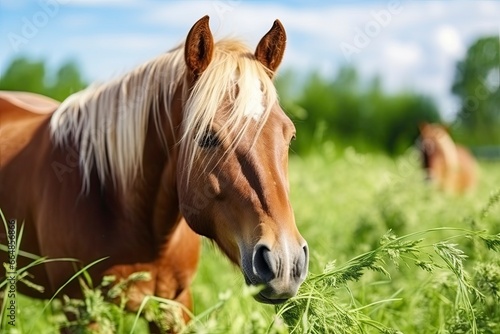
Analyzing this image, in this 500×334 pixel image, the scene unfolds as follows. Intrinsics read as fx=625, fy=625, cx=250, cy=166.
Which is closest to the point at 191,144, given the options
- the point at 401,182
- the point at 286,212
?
the point at 286,212

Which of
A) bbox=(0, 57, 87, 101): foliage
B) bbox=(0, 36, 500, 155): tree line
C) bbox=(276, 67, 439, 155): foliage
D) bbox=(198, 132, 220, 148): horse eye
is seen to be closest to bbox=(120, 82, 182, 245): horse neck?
bbox=(198, 132, 220, 148): horse eye

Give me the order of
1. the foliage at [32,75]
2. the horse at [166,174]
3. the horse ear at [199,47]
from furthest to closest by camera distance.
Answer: the foliage at [32,75] → the horse ear at [199,47] → the horse at [166,174]

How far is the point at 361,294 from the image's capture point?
2818mm

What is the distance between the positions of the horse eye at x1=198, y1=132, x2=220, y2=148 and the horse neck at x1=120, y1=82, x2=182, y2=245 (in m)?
0.39

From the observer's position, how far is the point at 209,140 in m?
2.35

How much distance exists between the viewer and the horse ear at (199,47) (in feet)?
8.13

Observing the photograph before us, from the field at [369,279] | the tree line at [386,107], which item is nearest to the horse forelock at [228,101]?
the field at [369,279]

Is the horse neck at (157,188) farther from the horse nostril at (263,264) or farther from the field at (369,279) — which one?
the horse nostril at (263,264)

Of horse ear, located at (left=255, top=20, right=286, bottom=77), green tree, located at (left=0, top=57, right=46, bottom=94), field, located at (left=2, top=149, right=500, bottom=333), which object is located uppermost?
horse ear, located at (left=255, top=20, right=286, bottom=77)

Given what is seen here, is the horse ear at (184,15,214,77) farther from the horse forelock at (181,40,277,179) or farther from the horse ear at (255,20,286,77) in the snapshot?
the horse ear at (255,20,286,77)

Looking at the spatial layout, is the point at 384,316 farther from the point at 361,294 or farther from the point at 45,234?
the point at 45,234

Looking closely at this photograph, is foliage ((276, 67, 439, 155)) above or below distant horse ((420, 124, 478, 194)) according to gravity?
below

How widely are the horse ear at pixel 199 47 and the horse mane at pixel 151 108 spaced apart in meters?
0.06

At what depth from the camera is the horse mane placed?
237 cm
